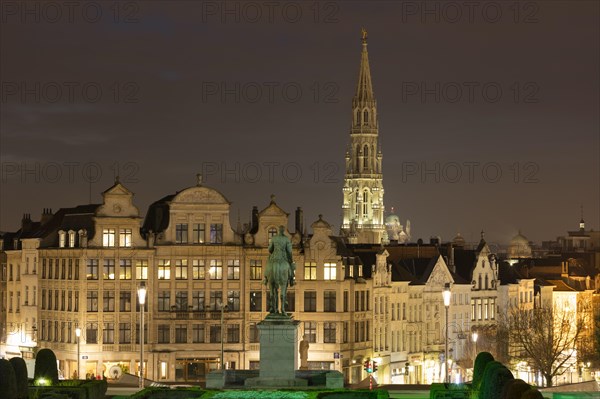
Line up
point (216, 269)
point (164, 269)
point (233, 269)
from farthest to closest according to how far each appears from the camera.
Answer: point (233, 269)
point (216, 269)
point (164, 269)

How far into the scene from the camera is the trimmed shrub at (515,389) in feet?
214

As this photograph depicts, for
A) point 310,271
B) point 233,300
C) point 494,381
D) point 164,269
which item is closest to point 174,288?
point 164,269

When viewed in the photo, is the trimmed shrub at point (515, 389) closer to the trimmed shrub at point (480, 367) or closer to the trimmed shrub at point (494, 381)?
the trimmed shrub at point (494, 381)

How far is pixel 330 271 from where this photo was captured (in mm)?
133750

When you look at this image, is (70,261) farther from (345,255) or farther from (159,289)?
(345,255)

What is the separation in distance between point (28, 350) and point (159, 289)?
10581 mm

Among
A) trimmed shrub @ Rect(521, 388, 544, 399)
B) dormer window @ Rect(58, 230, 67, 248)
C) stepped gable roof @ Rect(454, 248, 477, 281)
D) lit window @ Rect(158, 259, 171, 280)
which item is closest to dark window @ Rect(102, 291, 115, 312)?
lit window @ Rect(158, 259, 171, 280)

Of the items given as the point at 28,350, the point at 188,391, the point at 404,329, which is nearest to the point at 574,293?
the point at 404,329

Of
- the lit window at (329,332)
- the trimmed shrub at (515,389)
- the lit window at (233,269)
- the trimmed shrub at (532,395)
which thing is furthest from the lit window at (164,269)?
the trimmed shrub at (532,395)

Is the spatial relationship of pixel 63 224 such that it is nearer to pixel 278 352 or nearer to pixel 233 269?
pixel 233 269

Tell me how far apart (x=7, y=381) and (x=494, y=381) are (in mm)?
17094

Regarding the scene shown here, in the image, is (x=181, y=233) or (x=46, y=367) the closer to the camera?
(x=46, y=367)

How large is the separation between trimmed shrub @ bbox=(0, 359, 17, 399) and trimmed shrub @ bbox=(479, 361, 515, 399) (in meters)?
16.6

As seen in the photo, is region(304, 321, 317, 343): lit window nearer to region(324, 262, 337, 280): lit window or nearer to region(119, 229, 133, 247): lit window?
region(324, 262, 337, 280): lit window
